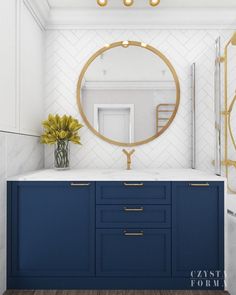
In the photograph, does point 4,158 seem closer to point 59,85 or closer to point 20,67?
point 20,67

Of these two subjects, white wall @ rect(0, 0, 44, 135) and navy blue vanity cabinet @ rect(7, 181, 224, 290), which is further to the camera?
navy blue vanity cabinet @ rect(7, 181, 224, 290)

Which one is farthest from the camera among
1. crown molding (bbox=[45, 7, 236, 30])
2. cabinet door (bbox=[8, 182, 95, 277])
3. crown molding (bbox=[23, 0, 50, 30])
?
crown molding (bbox=[45, 7, 236, 30])

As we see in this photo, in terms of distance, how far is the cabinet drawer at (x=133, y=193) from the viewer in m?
2.09

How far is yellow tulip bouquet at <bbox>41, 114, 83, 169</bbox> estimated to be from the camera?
2545 millimetres

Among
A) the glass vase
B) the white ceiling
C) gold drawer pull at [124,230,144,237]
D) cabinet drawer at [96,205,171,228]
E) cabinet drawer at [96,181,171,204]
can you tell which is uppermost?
the white ceiling

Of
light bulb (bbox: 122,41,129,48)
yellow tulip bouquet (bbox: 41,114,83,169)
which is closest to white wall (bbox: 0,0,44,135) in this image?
yellow tulip bouquet (bbox: 41,114,83,169)

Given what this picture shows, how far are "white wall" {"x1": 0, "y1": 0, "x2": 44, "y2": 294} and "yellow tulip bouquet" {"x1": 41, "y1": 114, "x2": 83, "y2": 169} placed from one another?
14 cm

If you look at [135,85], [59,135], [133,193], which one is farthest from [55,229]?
[135,85]

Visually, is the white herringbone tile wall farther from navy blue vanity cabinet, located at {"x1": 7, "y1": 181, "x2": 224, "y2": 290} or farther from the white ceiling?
navy blue vanity cabinet, located at {"x1": 7, "y1": 181, "x2": 224, "y2": 290}

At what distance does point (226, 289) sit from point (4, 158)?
2.00 m

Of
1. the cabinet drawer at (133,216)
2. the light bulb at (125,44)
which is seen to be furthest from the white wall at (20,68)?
the cabinet drawer at (133,216)

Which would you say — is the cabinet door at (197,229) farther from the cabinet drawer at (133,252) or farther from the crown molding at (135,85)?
the crown molding at (135,85)

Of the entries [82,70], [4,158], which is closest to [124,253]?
[4,158]

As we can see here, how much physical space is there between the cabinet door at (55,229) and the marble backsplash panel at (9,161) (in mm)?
110
